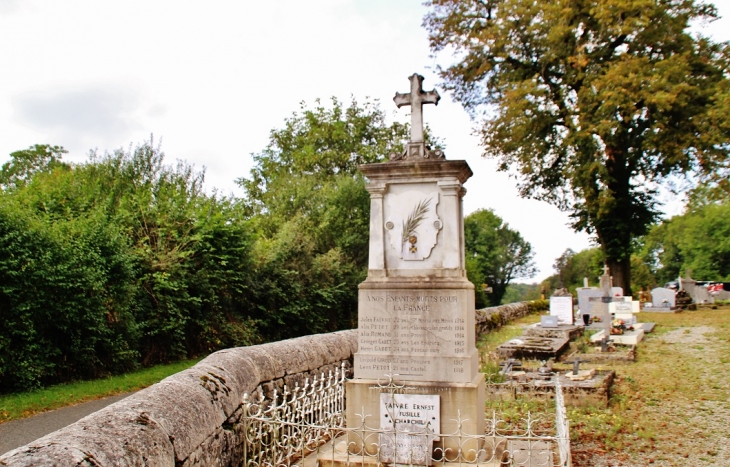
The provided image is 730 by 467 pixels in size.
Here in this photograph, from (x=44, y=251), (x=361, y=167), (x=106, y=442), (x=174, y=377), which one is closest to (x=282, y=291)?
(x=44, y=251)

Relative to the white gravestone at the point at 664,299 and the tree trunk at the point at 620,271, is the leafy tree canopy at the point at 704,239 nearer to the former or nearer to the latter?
the white gravestone at the point at 664,299

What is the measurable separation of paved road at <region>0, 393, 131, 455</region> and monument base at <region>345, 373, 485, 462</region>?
3.69 m

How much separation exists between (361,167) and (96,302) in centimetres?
643

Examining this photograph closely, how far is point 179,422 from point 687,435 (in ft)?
19.4

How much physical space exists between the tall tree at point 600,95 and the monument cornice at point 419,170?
15921mm

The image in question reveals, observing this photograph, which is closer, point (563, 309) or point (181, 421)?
point (181, 421)

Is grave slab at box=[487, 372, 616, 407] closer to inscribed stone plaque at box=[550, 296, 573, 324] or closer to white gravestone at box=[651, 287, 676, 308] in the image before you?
inscribed stone plaque at box=[550, 296, 573, 324]

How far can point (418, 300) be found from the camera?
600 cm

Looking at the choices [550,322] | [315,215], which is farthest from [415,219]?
[315,215]

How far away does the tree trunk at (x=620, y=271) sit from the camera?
79.4 feet

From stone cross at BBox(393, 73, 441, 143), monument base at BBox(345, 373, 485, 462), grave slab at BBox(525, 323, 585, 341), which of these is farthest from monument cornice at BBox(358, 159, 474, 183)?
grave slab at BBox(525, 323, 585, 341)

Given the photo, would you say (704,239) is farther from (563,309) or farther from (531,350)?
(531,350)

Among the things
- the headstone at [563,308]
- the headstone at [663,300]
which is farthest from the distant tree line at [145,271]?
the headstone at [663,300]

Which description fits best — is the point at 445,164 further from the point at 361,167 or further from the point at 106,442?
the point at 106,442
